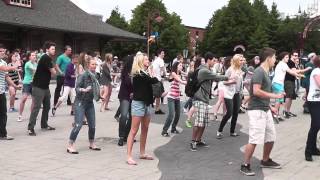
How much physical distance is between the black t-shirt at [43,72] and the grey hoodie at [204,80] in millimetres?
3276

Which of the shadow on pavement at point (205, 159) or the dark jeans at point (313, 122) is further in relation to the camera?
the dark jeans at point (313, 122)

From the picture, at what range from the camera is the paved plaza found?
24.6 ft

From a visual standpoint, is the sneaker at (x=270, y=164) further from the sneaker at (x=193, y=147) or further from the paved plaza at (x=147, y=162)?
the sneaker at (x=193, y=147)

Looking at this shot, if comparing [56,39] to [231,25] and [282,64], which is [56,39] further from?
[231,25]

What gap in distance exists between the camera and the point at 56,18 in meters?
33.7

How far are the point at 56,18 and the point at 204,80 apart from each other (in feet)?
85.2

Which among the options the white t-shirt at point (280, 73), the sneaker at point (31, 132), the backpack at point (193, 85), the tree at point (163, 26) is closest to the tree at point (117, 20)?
the tree at point (163, 26)

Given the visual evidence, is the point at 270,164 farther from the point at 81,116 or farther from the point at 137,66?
the point at 81,116

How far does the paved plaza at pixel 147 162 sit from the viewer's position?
7.51 meters

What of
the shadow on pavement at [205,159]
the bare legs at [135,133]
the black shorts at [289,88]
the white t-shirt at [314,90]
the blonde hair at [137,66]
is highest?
the blonde hair at [137,66]

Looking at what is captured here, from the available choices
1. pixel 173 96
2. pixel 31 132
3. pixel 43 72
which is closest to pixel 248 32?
pixel 173 96

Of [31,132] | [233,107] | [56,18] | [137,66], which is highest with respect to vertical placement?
[56,18]

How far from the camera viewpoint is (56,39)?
113 feet

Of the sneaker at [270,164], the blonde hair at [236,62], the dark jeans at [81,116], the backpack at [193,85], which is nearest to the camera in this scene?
the sneaker at [270,164]
